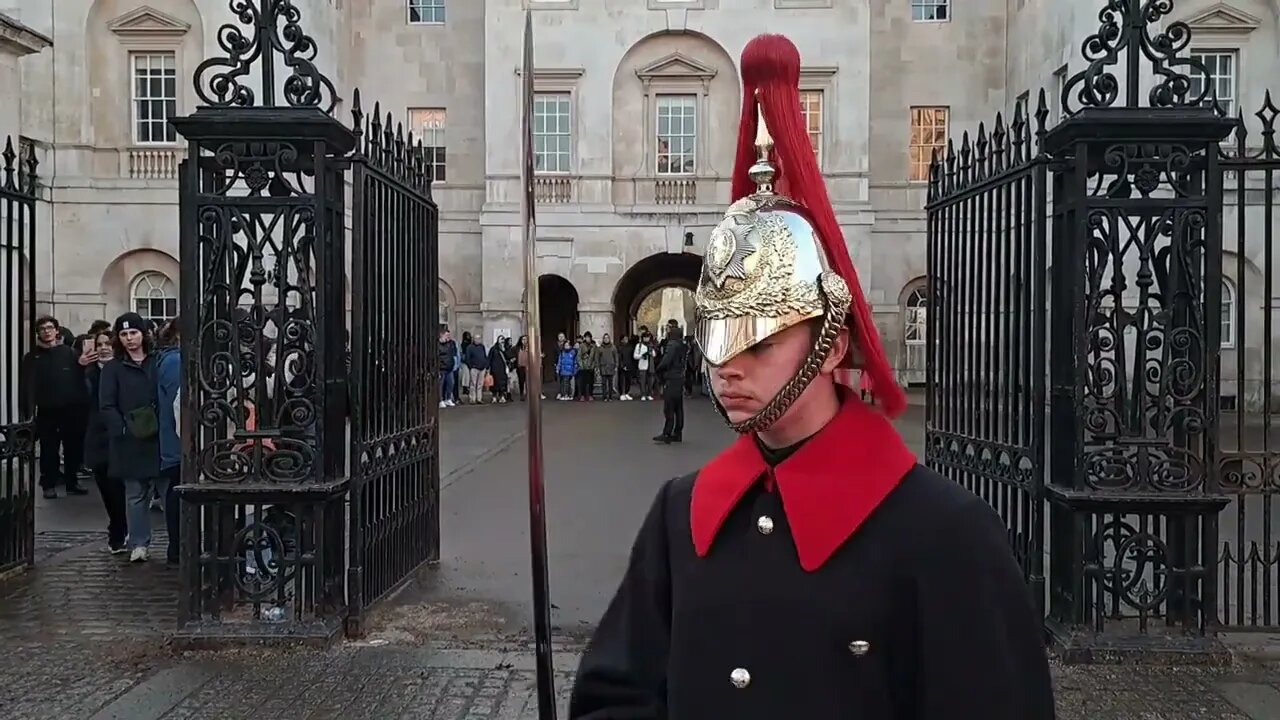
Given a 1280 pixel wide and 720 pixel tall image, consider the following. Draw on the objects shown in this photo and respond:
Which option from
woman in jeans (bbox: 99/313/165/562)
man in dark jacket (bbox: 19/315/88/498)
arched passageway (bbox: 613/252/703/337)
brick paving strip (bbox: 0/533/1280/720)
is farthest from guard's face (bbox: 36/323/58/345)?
arched passageway (bbox: 613/252/703/337)

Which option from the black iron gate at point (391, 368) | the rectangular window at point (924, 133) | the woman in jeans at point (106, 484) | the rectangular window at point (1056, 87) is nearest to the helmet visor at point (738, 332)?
the black iron gate at point (391, 368)

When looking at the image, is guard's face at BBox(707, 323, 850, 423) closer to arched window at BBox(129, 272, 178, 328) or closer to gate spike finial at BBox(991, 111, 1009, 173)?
gate spike finial at BBox(991, 111, 1009, 173)

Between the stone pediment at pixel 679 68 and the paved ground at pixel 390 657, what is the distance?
66.2ft

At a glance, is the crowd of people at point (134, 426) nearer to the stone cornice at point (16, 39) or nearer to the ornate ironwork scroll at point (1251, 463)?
the stone cornice at point (16, 39)

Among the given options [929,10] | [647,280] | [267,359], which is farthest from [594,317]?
[267,359]

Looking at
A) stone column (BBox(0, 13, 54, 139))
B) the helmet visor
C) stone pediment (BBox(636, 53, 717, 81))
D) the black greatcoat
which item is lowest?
the black greatcoat

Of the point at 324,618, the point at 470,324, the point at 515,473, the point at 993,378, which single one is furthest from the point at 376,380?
the point at 470,324

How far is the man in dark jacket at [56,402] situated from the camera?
37.5 feet

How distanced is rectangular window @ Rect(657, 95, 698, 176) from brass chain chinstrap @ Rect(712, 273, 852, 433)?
90.6 ft

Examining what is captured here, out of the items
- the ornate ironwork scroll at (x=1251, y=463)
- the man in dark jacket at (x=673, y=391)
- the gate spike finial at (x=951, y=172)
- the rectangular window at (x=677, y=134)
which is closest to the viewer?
the ornate ironwork scroll at (x=1251, y=463)

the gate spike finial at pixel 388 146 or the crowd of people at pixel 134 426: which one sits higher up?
the gate spike finial at pixel 388 146

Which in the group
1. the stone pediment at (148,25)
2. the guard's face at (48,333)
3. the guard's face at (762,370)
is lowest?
the guard's face at (762,370)

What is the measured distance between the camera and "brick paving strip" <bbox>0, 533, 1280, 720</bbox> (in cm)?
545

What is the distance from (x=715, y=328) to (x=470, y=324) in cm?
2878
